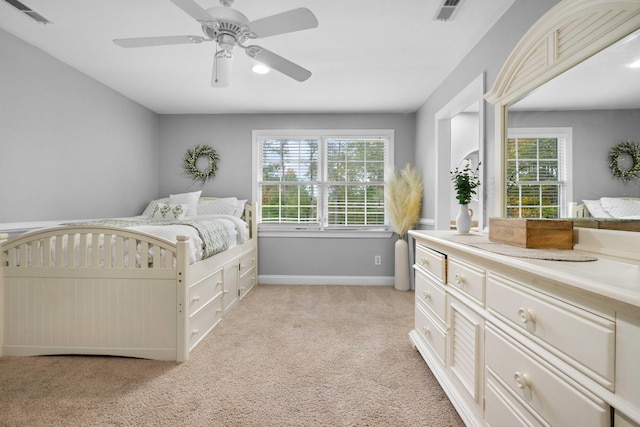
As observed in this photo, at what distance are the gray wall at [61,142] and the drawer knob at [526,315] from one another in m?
3.32

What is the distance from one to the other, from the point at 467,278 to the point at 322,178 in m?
3.18

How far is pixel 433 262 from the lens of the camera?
202 cm

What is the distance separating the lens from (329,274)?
451 cm

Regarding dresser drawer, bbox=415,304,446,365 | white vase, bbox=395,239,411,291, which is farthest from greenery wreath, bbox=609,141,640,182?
white vase, bbox=395,239,411,291

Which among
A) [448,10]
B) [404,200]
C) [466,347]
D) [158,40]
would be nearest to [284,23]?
[158,40]

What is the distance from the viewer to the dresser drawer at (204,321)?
2396 millimetres

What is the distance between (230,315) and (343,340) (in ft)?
3.89

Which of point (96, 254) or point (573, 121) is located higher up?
point (573, 121)

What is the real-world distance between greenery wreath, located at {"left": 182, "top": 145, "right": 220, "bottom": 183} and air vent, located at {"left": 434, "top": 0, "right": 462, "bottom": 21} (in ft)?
10.6

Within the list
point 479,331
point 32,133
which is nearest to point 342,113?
point 32,133

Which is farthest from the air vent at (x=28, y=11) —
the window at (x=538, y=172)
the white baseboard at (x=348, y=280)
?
the white baseboard at (x=348, y=280)

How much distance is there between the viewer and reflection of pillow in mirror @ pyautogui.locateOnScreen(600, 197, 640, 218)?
4.16ft

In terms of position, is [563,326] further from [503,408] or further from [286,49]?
[286,49]

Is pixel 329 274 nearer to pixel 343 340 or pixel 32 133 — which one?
pixel 343 340
